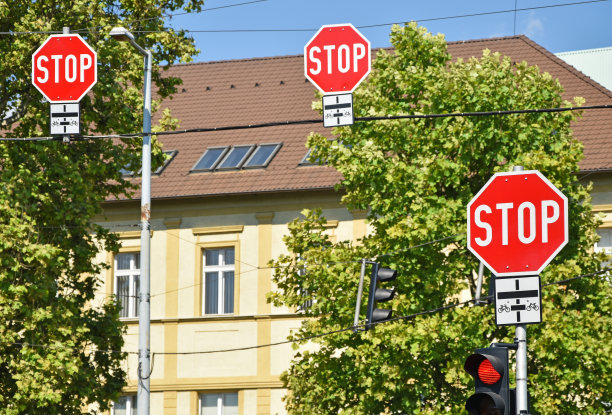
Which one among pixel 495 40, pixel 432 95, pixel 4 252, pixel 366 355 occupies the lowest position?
pixel 366 355

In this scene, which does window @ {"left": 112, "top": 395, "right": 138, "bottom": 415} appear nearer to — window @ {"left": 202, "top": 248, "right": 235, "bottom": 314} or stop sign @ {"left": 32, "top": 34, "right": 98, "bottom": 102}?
window @ {"left": 202, "top": 248, "right": 235, "bottom": 314}

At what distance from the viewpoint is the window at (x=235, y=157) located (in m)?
34.4

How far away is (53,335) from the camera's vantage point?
76.1 ft

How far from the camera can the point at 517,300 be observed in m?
9.59

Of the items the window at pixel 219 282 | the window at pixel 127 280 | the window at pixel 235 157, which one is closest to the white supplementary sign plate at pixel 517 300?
the window at pixel 219 282

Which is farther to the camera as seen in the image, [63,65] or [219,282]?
[219,282]

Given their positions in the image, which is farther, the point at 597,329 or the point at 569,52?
the point at 569,52

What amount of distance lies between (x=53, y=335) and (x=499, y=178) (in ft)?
48.8

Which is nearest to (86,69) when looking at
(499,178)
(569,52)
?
(499,178)

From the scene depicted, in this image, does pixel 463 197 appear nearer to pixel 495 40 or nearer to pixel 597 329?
pixel 597 329

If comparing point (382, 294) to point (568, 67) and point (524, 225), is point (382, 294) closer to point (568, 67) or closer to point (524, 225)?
point (524, 225)

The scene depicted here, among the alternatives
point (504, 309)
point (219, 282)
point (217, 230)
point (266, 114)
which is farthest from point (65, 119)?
point (266, 114)

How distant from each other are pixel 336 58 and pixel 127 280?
21176mm

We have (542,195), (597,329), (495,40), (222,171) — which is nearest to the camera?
(542,195)
